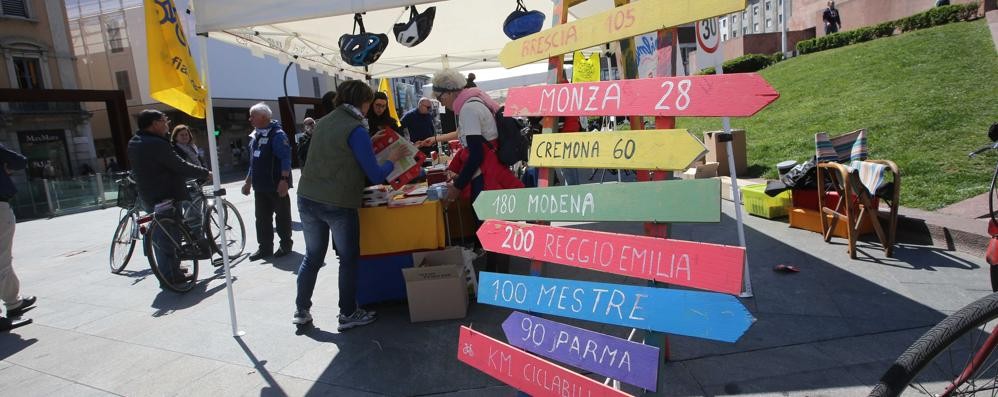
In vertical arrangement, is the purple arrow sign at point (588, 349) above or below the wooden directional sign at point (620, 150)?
below

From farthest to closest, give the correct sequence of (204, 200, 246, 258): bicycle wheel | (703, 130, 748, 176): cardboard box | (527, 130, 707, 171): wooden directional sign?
(703, 130, 748, 176): cardboard box → (204, 200, 246, 258): bicycle wheel → (527, 130, 707, 171): wooden directional sign

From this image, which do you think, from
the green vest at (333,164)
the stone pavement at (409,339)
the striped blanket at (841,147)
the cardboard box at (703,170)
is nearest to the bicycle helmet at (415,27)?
the green vest at (333,164)

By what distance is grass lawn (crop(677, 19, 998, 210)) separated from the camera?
5734mm

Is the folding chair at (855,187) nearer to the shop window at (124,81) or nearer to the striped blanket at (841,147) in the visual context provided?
the striped blanket at (841,147)

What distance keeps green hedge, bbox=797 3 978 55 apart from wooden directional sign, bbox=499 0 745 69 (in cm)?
1812

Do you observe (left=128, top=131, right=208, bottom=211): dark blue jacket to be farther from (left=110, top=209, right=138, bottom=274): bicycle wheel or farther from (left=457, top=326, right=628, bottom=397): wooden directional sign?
(left=457, top=326, right=628, bottom=397): wooden directional sign

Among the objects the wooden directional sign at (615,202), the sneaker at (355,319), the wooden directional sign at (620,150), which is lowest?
the sneaker at (355,319)

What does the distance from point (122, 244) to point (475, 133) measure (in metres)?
5.16

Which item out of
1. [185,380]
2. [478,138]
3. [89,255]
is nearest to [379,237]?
[478,138]

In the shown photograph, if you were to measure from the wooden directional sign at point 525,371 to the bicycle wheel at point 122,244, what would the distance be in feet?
17.4

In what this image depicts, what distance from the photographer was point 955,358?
1789 millimetres

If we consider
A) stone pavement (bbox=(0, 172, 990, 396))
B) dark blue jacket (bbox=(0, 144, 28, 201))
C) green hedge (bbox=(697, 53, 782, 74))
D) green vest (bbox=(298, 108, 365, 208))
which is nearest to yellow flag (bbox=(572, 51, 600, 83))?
stone pavement (bbox=(0, 172, 990, 396))

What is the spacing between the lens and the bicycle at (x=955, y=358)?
1.69 metres

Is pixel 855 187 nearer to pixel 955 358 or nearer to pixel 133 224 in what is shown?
pixel 955 358
